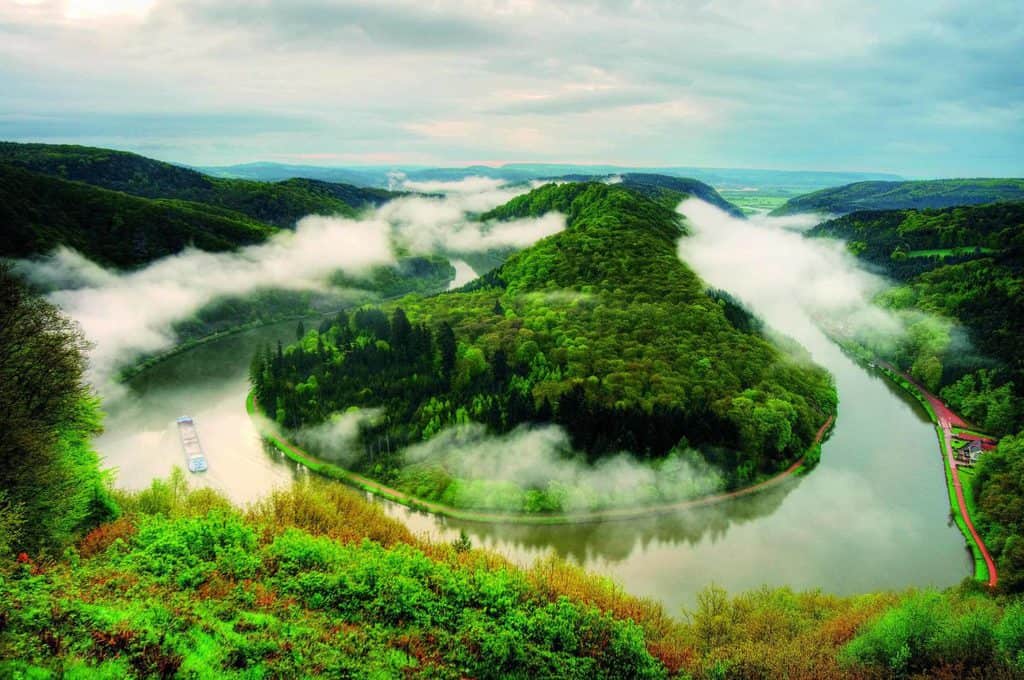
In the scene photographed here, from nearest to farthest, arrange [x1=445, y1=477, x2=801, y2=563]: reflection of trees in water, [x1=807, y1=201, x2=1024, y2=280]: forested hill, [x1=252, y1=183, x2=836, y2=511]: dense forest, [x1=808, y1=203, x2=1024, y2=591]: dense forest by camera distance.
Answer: [x1=445, y1=477, x2=801, y2=563]: reflection of trees in water, [x1=808, y1=203, x2=1024, y2=591]: dense forest, [x1=252, y1=183, x2=836, y2=511]: dense forest, [x1=807, y1=201, x2=1024, y2=280]: forested hill

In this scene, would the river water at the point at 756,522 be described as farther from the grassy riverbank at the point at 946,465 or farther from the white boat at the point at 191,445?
the white boat at the point at 191,445

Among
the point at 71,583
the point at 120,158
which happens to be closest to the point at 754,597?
the point at 71,583

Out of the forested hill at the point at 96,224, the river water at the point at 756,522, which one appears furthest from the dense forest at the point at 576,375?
the forested hill at the point at 96,224

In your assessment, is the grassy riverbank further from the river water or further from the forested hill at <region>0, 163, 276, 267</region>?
the forested hill at <region>0, 163, 276, 267</region>

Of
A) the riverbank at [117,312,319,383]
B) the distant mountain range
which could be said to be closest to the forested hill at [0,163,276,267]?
the distant mountain range

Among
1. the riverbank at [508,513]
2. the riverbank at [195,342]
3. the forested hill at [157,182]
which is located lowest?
the riverbank at [508,513]

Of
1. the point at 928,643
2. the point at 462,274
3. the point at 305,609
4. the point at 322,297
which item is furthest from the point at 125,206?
the point at 928,643

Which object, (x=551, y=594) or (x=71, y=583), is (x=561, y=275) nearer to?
(x=551, y=594)

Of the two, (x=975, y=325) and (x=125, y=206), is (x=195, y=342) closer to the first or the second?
(x=125, y=206)
